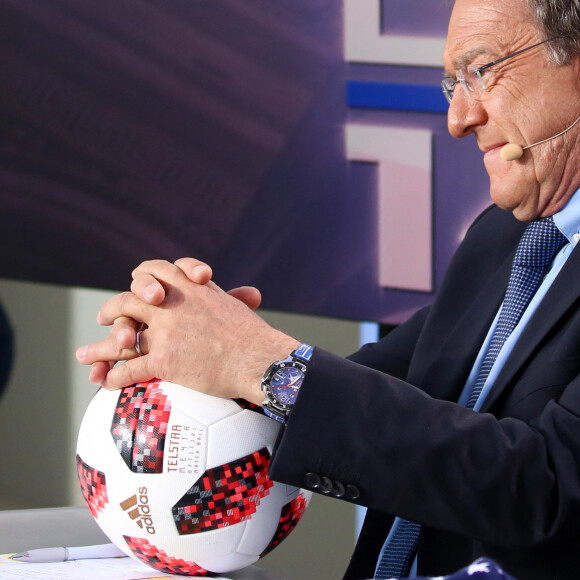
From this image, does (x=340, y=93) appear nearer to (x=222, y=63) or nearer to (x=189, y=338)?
(x=222, y=63)

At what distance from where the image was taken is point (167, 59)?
356cm

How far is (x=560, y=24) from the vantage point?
157cm

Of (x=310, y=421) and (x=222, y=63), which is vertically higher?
(x=222, y=63)

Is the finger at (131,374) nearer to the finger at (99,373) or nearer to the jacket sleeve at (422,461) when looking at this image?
the finger at (99,373)

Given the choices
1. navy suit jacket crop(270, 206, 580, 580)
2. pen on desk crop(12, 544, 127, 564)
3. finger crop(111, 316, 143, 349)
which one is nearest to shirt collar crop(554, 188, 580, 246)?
navy suit jacket crop(270, 206, 580, 580)

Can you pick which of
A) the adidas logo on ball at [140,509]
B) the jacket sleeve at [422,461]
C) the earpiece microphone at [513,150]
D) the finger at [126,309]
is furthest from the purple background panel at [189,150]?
the adidas logo on ball at [140,509]

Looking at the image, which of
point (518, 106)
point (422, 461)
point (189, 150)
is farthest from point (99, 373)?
point (189, 150)

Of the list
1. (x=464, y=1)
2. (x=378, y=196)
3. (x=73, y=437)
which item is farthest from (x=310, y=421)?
(x=73, y=437)

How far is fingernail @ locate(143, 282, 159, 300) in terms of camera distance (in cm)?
141

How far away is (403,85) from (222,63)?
30.7 inches

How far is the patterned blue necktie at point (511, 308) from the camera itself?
1629 mm

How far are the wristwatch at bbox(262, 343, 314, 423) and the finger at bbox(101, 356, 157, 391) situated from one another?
19 centimetres

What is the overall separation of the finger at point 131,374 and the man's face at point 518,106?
31.5 inches

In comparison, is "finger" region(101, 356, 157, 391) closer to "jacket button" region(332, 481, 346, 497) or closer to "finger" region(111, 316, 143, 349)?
"finger" region(111, 316, 143, 349)
